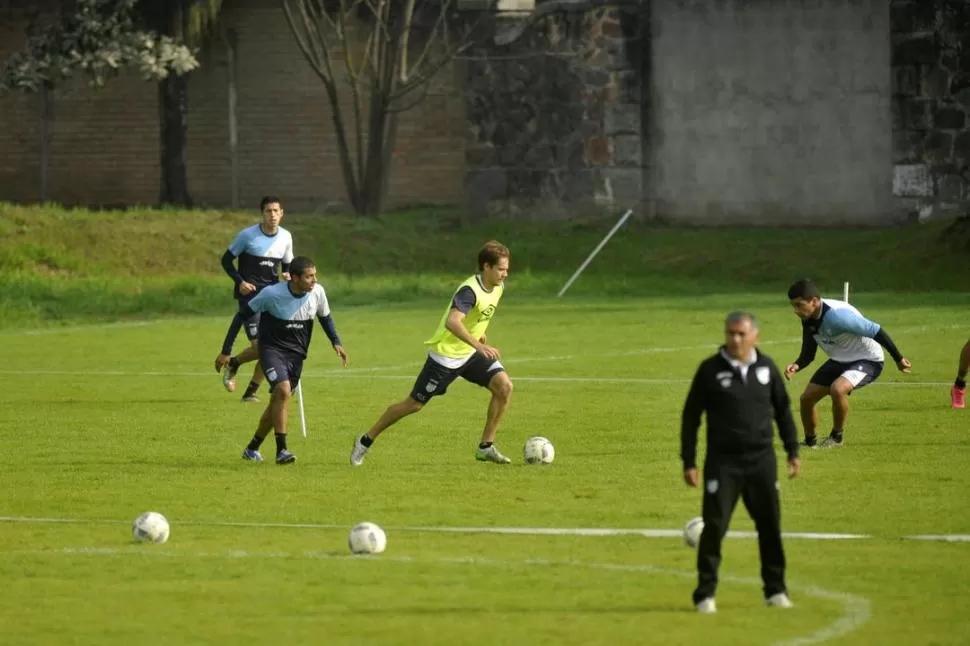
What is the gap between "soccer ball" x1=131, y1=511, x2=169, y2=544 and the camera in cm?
1402

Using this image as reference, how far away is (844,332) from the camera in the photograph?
18.9 metres

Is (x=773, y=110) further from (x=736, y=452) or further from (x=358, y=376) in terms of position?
(x=736, y=452)

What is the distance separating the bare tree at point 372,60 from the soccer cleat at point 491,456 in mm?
26061

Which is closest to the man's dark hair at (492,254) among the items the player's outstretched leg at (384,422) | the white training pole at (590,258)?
the player's outstretched leg at (384,422)

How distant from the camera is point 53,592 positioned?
40.6 ft

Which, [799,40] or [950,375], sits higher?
[799,40]

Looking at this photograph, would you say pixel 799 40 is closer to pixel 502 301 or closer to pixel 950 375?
pixel 502 301

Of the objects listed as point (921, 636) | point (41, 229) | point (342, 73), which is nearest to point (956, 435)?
point (921, 636)

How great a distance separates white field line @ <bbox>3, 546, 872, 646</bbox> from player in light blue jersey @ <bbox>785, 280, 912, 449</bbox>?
19.3ft

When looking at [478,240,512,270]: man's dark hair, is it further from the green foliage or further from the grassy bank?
the green foliage

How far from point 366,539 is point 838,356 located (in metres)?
6.93

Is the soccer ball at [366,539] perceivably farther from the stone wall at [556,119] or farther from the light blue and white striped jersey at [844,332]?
the stone wall at [556,119]

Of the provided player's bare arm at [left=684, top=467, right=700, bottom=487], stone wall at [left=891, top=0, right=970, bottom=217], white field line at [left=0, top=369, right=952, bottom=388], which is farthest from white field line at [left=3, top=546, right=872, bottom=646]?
stone wall at [left=891, top=0, right=970, bottom=217]

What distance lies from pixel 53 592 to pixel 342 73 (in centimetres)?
3483
